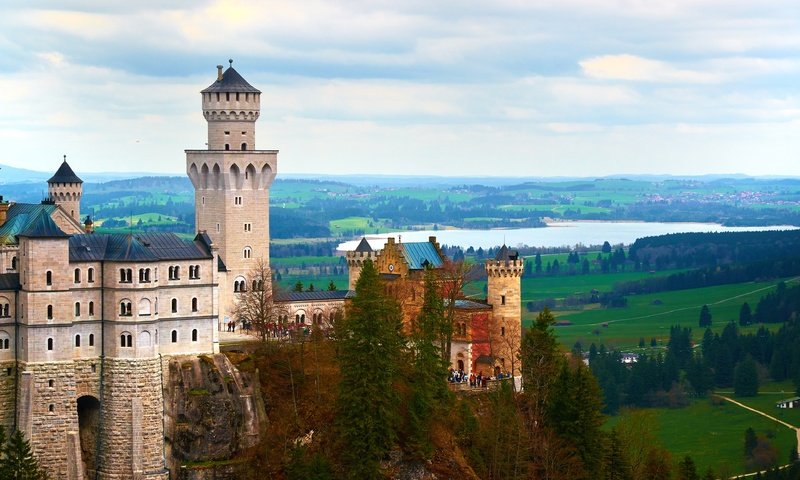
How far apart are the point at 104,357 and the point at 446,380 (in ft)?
64.8

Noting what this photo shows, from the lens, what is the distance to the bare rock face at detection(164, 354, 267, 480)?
290 feet

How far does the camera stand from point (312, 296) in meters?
107

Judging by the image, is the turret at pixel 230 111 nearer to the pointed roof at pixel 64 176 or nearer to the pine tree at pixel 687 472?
the pointed roof at pixel 64 176

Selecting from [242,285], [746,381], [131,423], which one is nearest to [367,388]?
[131,423]

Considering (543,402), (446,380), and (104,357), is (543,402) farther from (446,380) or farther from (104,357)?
(104,357)

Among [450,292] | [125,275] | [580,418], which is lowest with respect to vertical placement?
[580,418]

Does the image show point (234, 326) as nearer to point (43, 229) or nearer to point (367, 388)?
point (367, 388)

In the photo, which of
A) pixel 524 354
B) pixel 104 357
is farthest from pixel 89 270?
pixel 524 354

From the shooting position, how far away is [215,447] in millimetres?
88938

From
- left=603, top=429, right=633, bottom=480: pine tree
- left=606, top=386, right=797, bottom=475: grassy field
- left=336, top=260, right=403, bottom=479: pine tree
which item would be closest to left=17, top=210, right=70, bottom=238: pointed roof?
left=336, top=260, right=403, bottom=479: pine tree

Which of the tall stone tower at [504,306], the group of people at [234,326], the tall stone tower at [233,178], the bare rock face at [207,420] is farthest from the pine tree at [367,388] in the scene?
the tall stone tower at [233,178]

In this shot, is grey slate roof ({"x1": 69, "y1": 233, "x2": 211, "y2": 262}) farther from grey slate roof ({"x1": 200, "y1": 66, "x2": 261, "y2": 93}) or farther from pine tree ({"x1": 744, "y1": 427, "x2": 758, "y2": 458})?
pine tree ({"x1": 744, "y1": 427, "x2": 758, "y2": 458})

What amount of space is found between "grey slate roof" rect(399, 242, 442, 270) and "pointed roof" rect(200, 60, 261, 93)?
1466 cm

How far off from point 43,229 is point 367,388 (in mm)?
19491
